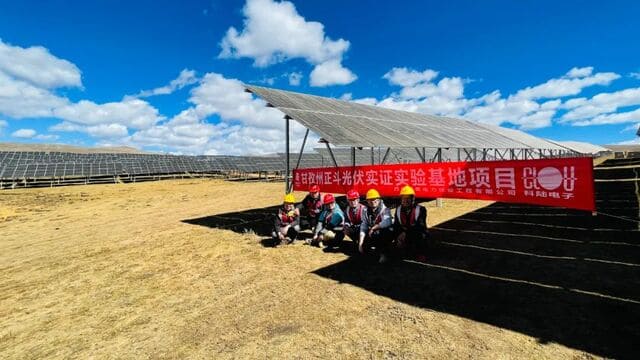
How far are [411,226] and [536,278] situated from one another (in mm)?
2404

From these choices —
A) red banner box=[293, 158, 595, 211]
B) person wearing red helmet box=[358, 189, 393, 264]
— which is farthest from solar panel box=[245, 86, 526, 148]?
person wearing red helmet box=[358, 189, 393, 264]

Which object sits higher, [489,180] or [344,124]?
[344,124]

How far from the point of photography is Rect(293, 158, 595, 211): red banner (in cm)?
681

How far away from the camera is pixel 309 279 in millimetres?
6918

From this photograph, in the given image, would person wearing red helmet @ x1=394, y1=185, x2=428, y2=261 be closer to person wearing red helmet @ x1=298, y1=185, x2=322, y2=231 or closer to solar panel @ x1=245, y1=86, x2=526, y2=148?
person wearing red helmet @ x1=298, y1=185, x2=322, y2=231

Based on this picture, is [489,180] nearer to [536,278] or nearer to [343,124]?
[536,278]

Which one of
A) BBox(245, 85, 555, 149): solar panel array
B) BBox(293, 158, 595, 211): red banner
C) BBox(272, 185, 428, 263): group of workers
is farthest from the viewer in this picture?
BBox(245, 85, 555, 149): solar panel array

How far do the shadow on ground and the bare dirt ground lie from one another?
0.10 ft

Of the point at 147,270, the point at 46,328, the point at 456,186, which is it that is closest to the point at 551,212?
the point at 456,186

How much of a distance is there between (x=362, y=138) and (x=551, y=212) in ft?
22.8

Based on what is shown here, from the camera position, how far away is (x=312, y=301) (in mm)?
5852

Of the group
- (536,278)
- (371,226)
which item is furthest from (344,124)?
(536,278)

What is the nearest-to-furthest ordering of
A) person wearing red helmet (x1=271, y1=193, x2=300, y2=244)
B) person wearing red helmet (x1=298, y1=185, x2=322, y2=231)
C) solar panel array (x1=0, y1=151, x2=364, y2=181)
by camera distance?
1. person wearing red helmet (x1=271, y1=193, x2=300, y2=244)
2. person wearing red helmet (x1=298, y1=185, x2=322, y2=231)
3. solar panel array (x1=0, y1=151, x2=364, y2=181)

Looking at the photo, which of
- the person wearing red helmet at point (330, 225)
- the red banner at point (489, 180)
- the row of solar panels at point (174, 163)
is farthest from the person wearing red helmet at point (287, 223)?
the row of solar panels at point (174, 163)
